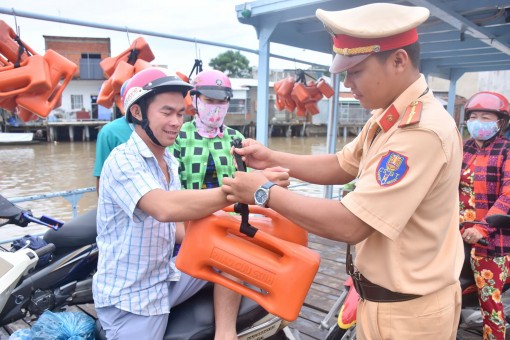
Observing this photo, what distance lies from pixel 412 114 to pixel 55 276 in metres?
2.50

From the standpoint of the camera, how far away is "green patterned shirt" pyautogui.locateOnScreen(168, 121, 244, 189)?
303 cm

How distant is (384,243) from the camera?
1446 mm

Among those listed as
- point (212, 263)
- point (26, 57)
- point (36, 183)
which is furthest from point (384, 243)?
point (36, 183)

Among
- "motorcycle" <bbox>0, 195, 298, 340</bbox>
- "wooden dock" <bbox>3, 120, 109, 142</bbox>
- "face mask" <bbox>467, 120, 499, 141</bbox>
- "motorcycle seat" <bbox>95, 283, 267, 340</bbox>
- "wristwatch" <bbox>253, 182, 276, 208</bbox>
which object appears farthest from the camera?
"wooden dock" <bbox>3, 120, 109, 142</bbox>

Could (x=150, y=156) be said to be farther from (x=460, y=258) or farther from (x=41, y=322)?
(x=460, y=258)

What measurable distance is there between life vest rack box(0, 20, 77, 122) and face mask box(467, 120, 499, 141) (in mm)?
3405

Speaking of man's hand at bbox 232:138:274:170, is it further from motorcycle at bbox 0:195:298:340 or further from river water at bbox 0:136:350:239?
river water at bbox 0:136:350:239

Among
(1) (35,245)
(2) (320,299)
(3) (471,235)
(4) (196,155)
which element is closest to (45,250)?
(1) (35,245)

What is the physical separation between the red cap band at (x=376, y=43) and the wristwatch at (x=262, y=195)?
0.56 meters

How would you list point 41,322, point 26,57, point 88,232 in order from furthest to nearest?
point 26,57 < point 88,232 < point 41,322

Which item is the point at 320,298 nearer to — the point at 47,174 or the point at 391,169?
the point at 391,169

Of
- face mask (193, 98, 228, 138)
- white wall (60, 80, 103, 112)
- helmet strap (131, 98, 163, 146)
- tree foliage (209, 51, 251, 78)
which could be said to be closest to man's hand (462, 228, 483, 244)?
face mask (193, 98, 228, 138)

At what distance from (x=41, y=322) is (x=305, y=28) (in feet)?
16.7

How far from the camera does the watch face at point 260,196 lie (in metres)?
1.41
